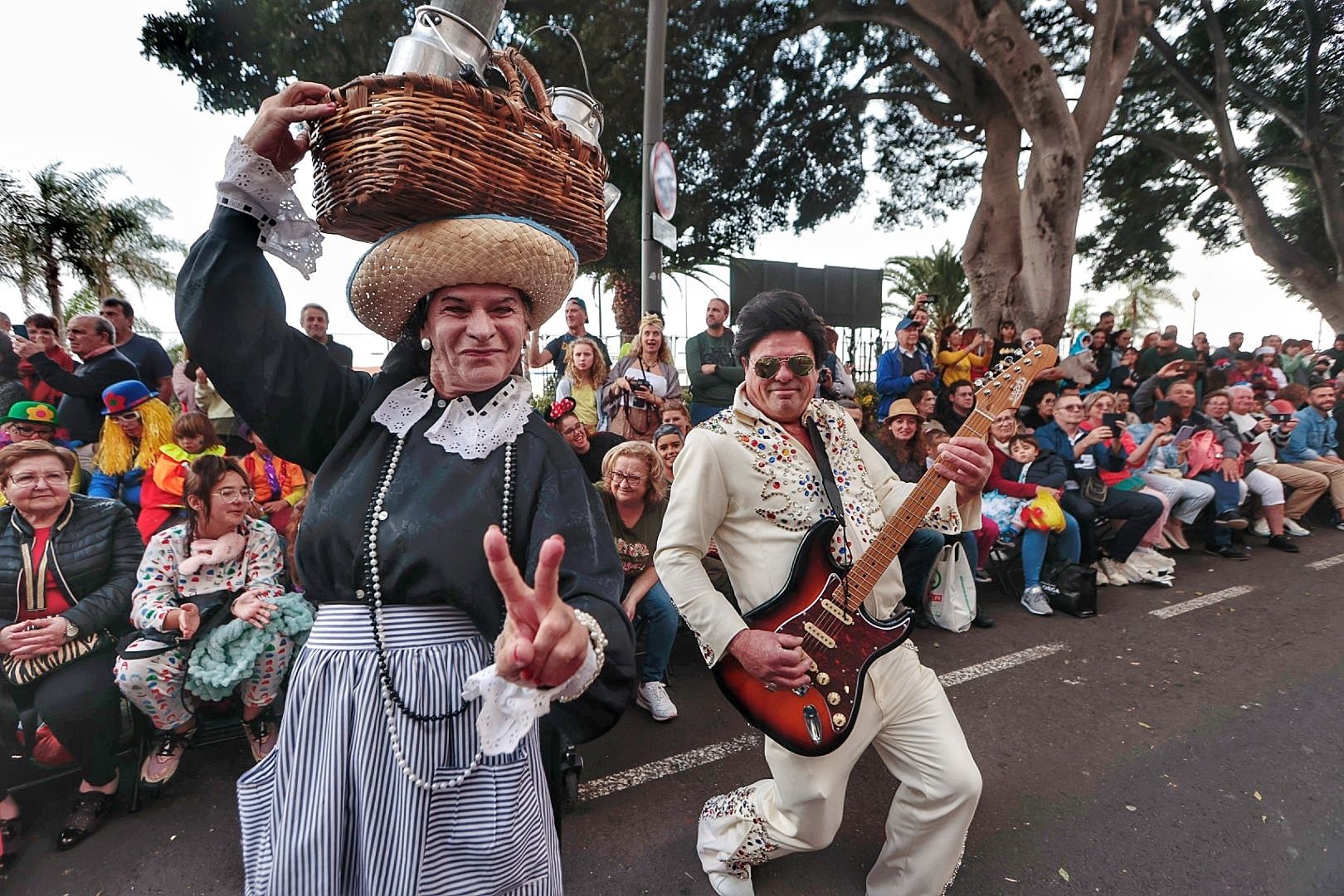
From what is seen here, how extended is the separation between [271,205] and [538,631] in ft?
3.26

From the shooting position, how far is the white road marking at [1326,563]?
6383mm

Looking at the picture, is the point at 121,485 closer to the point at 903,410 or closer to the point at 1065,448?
the point at 903,410

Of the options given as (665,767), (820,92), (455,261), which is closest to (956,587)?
(665,767)

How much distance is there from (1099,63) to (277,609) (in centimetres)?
1323

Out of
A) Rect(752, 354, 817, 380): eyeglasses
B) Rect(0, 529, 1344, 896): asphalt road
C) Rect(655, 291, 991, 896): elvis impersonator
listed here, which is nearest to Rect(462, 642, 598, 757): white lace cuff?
Rect(655, 291, 991, 896): elvis impersonator

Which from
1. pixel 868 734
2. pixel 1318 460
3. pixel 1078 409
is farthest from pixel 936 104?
pixel 868 734

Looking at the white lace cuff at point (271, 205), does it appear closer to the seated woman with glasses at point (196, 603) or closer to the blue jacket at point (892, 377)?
the seated woman with glasses at point (196, 603)

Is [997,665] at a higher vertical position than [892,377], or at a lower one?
lower

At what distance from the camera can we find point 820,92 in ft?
44.5

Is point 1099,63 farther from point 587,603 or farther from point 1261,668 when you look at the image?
point 587,603

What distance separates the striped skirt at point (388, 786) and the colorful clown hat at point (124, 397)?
416 centimetres

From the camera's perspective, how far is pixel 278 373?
1378mm

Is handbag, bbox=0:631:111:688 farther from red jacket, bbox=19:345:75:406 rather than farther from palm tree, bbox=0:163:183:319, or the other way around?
palm tree, bbox=0:163:183:319

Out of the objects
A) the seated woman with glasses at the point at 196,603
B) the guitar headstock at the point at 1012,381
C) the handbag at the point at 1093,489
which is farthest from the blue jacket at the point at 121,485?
the handbag at the point at 1093,489
